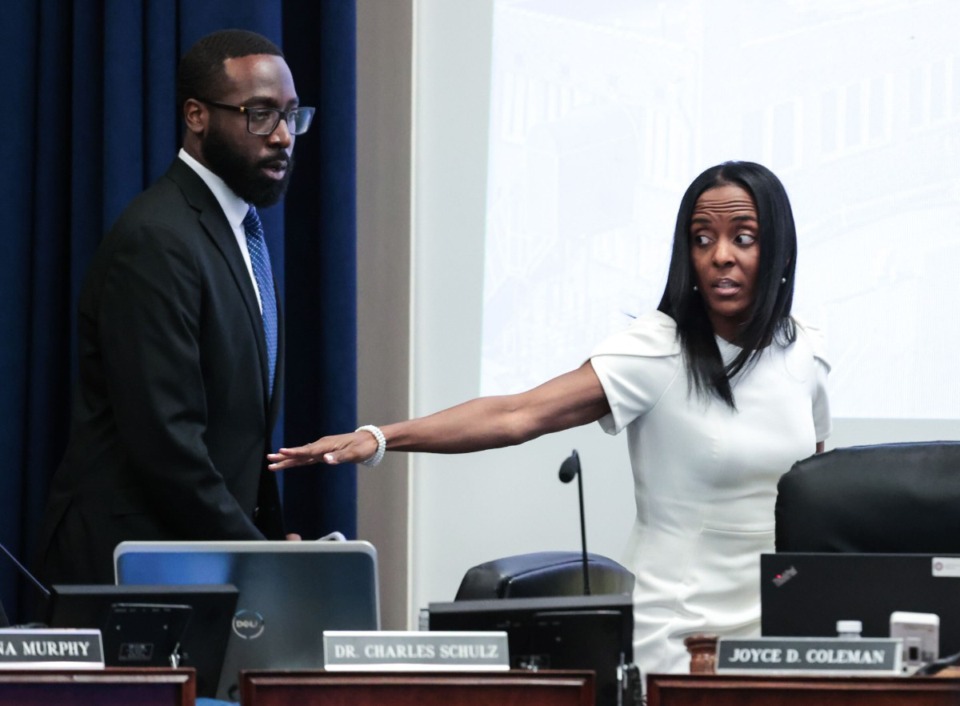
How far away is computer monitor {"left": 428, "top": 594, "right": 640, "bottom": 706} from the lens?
5.74 ft

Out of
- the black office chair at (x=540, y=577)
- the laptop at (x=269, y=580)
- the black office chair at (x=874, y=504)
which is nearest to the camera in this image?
the laptop at (x=269, y=580)

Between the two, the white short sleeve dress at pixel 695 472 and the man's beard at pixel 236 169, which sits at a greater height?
the man's beard at pixel 236 169

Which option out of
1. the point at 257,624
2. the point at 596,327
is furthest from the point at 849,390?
the point at 257,624

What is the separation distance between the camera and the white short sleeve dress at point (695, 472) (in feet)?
8.02

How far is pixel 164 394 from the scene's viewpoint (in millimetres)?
2580

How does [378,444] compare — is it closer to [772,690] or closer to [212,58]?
[212,58]

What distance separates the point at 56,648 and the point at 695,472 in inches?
47.5

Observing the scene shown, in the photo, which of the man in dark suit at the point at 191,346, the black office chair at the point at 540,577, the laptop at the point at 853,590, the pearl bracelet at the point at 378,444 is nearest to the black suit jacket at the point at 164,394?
the man in dark suit at the point at 191,346

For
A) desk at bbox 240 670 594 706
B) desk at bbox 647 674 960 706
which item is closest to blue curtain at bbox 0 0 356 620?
desk at bbox 240 670 594 706

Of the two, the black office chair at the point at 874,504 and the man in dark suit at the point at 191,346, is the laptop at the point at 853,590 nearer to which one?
the black office chair at the point at 874,504

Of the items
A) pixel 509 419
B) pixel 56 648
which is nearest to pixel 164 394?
pixel 509 419

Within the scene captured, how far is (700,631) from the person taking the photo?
2.41m

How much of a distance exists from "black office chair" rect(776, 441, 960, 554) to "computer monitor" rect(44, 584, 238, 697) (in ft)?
2.79

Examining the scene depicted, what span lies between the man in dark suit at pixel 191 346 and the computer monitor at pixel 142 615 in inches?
31.6
